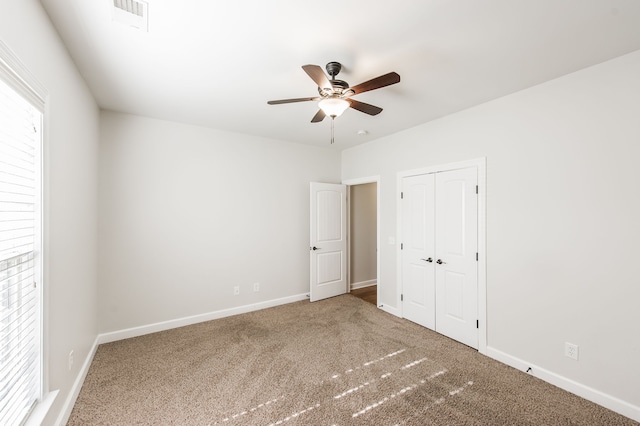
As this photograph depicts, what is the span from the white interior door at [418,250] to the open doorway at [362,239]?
1.46 m

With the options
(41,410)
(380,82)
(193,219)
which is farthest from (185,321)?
(380,82)

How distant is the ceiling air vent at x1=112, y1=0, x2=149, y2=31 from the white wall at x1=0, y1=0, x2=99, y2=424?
0.39 metres

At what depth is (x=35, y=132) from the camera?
1.57 metres

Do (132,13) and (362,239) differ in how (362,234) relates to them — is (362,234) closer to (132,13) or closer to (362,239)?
(362,239)

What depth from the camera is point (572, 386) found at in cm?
228

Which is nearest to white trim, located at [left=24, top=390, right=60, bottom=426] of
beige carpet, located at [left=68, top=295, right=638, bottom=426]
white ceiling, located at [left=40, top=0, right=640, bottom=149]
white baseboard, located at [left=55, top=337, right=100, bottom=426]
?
white baseboard, located at [left=55, top=337, right=100, bottom=426]

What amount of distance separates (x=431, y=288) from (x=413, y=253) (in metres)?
0.50

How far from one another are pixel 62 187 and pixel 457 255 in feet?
12.2

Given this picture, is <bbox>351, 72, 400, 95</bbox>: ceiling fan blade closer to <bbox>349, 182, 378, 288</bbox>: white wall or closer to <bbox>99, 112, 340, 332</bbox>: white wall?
<bbox>99, 112, 340, 332</bbox>: white wall

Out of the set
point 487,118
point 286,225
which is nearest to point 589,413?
point 487,118

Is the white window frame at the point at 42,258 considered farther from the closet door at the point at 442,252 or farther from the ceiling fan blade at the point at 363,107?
the closet door at the point at 442,252

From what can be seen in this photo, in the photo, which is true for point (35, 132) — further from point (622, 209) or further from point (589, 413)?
point (589, 413)

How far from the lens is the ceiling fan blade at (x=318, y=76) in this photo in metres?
1.75

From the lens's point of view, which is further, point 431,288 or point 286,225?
point 286,225
